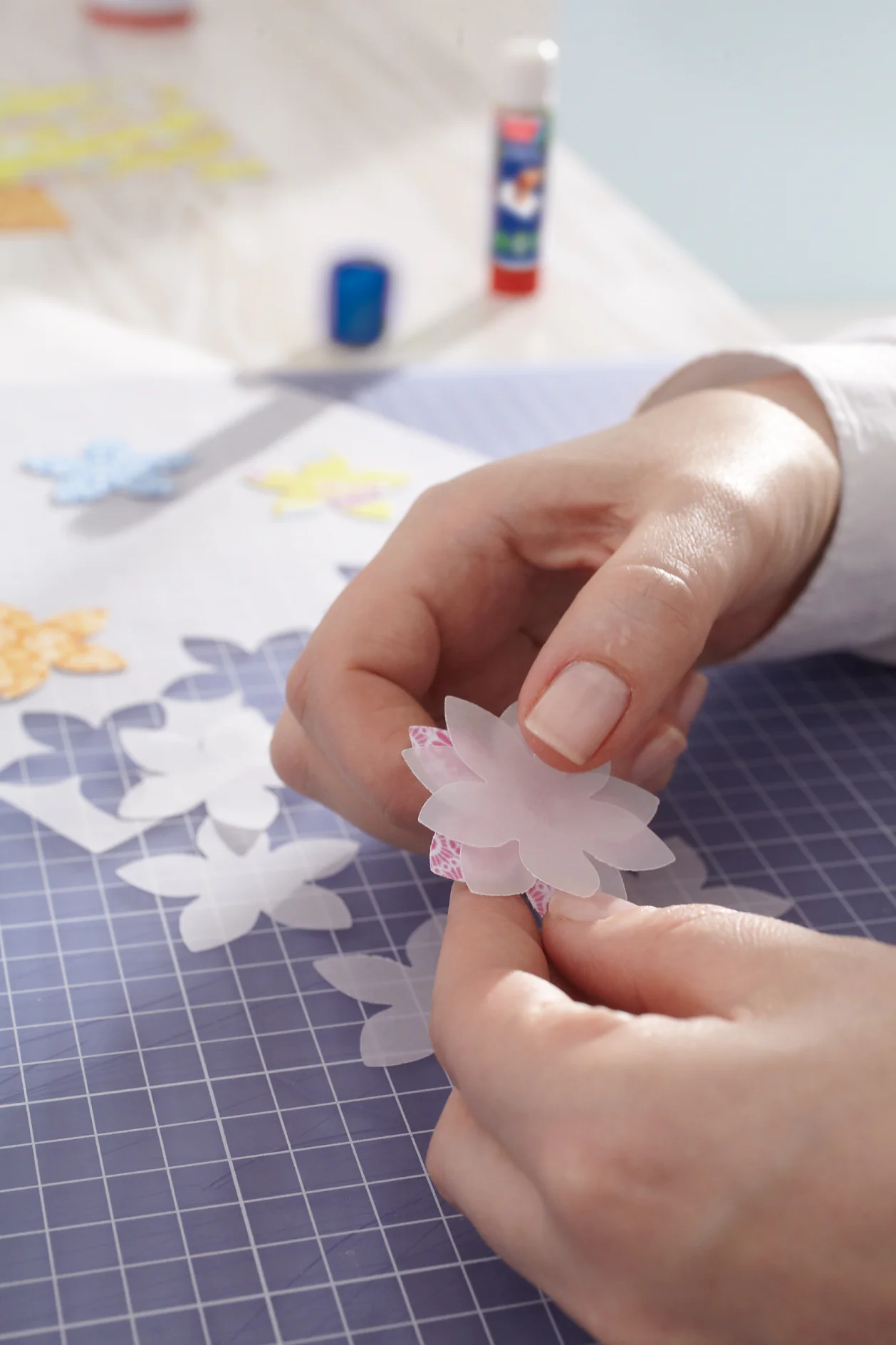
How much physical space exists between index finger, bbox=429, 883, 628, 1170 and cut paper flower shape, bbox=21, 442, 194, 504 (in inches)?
20.1

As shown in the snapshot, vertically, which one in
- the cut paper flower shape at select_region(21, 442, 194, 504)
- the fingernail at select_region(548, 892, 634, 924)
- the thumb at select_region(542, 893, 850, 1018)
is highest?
the thumb at select_region(542, 893, 850, 1018)

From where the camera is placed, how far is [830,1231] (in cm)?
40

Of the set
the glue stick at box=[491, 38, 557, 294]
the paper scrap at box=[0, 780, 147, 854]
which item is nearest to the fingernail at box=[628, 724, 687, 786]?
the paper scrap at box=[0, 780, 147, 854]

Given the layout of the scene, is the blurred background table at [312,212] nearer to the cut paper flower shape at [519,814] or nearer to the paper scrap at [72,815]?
the paper scrap at [72,815]

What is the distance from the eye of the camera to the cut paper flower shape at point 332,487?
3.06 ft

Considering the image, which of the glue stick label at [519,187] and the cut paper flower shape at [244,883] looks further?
the glue stick label at [519,187]

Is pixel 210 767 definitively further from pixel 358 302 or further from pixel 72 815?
pixel 358 302

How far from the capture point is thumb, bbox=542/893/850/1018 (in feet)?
1.49

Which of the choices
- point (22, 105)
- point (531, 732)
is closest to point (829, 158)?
point (22, 105)

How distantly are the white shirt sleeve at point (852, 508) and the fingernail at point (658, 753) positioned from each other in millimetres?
152

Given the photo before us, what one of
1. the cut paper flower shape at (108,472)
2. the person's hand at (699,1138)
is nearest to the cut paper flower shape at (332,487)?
the cut paper flower shape at (108,472)

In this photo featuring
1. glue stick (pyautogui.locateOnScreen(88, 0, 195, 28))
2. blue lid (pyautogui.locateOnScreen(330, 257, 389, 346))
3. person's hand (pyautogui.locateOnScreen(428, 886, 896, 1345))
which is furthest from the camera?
glue stick (pyautogui.locateOnScreen(88, 0, 195, 28))

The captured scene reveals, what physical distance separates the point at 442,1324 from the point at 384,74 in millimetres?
1663

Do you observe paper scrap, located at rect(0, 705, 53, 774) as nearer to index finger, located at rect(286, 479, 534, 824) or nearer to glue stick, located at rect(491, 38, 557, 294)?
index finger, located at rect(286, 479, 534, 824)
